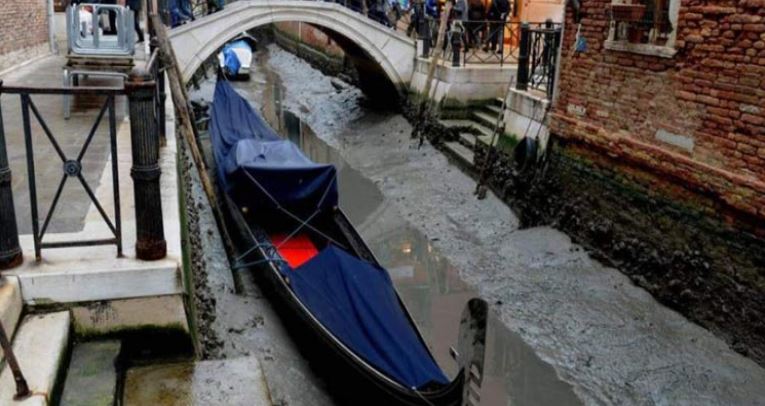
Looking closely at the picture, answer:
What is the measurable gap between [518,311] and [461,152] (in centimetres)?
389

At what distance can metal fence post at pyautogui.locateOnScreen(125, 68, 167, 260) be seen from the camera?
239cm

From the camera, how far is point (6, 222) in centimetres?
242

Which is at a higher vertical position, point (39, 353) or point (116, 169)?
point (116, 169)

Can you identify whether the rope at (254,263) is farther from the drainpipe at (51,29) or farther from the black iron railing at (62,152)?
the drainpipe at (51,29)

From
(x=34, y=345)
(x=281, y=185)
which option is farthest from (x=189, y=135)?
(x=34, y=345)

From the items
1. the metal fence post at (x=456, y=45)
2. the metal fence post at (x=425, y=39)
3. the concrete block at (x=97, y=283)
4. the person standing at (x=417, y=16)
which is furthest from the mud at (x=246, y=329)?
the person standing at (x=417, y=16)

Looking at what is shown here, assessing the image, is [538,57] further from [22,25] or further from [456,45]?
[22,25]

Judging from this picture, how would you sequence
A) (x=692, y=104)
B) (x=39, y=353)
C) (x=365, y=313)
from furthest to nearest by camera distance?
(x=692, y=104)
(x=365, y=313)
(x=39, y=353)

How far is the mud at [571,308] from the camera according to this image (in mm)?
4508

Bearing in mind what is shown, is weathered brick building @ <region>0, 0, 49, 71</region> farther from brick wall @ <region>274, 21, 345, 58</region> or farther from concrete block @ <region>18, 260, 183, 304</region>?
brick wall @ <region>274, 21, 345, 58</region>

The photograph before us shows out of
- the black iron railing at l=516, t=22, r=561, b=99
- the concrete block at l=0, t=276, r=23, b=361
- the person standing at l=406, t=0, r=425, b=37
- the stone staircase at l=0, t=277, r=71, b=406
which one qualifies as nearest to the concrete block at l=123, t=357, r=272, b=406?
the stone staircase at l=0, t=277, r=71, b=406

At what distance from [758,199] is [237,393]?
11.7 ft

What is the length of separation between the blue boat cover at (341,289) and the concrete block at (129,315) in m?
1.69

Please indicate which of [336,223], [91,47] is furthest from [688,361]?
[91,47]
